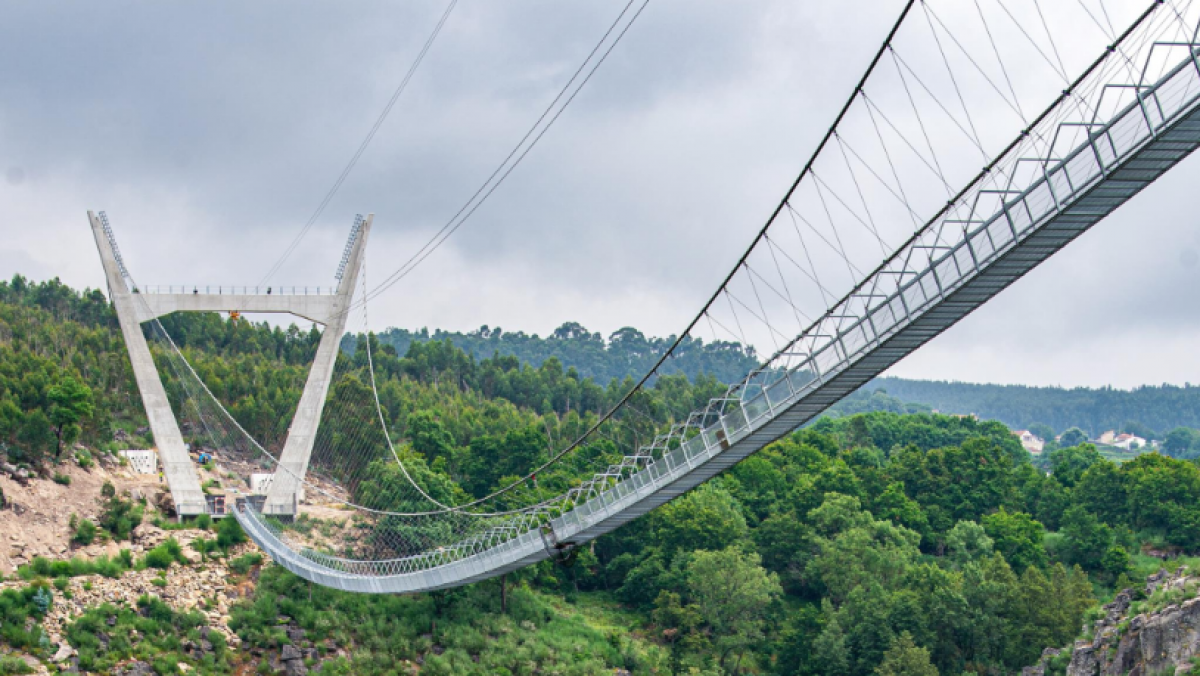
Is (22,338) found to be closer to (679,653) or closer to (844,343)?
(679,653)

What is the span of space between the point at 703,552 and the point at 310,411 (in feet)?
45.5

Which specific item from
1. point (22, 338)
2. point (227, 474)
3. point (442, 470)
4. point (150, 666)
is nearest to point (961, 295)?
point (150, 666)

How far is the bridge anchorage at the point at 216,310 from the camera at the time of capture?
30.4m

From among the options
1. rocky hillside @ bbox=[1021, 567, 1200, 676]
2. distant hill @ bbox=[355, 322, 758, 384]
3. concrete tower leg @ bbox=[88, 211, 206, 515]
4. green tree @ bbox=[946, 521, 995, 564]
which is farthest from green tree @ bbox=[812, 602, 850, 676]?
distant hill @ bbox=[355, 322, 758, 384]

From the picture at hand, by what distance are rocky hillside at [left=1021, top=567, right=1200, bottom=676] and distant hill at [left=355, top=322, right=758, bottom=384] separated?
117981 mm

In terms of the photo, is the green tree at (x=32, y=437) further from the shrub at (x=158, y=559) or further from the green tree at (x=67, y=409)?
the shrub at (x=158, y=559)

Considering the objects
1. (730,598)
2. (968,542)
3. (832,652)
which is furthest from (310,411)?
(968,542)

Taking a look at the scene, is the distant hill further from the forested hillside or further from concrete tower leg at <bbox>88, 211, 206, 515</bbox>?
concrete tower leg at <bbox>88, 211, 206, 515</bbox>

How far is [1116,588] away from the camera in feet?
143

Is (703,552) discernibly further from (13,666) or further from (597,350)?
(597,350)

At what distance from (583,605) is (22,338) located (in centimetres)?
2281

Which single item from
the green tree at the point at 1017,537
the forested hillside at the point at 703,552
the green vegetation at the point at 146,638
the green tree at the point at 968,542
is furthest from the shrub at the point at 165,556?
the green tree at the point at 1017,537

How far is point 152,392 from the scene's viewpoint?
3034cm

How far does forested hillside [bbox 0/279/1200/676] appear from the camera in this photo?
30.7 meters
